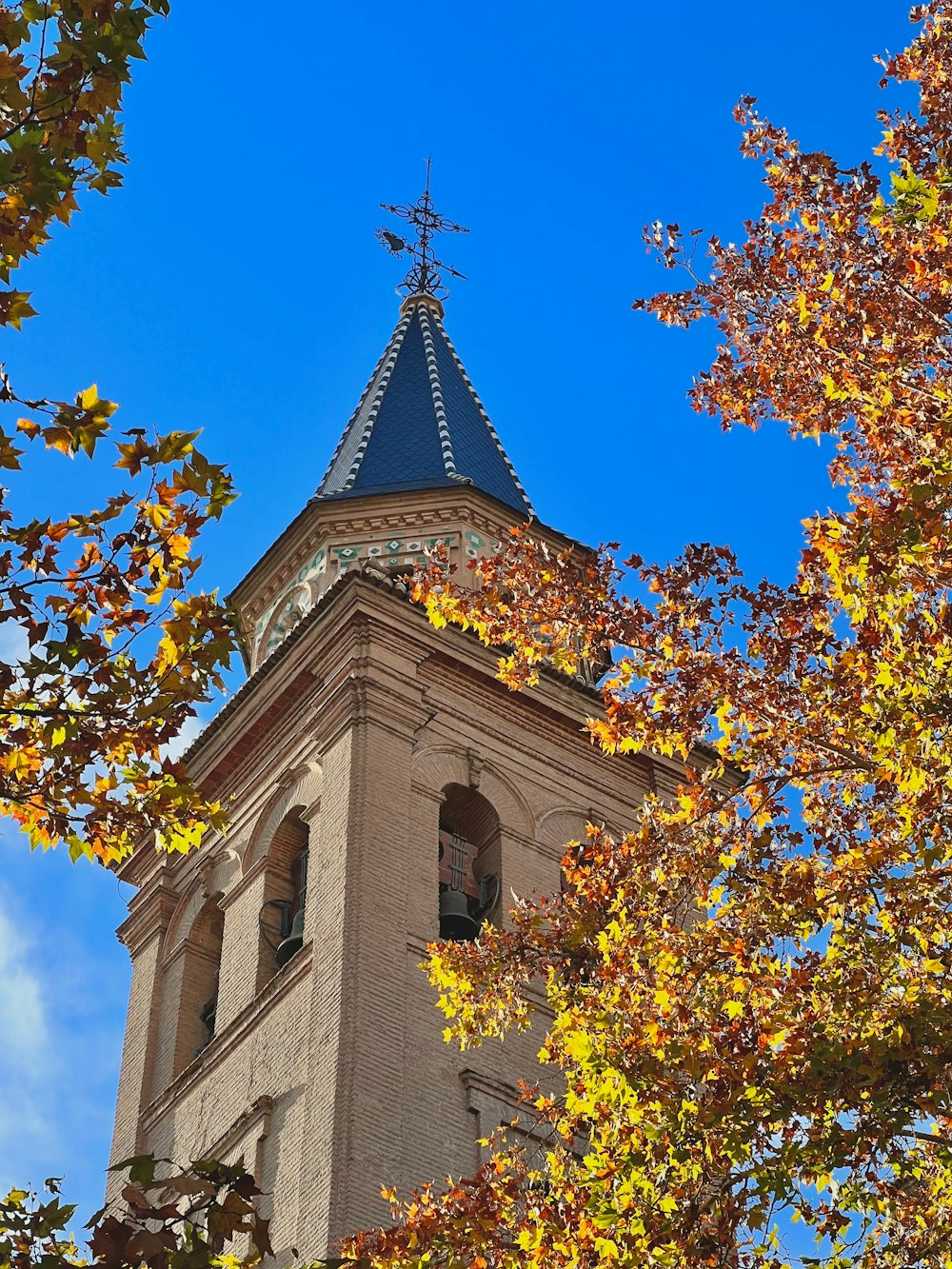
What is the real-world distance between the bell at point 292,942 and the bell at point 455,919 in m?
1.58

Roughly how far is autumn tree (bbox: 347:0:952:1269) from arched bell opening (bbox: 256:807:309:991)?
996 centimetres

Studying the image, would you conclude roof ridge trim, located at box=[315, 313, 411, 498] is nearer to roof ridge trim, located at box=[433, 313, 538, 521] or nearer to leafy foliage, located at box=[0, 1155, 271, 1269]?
roof ridge trim, located at box=[433, 313, 538, 521]

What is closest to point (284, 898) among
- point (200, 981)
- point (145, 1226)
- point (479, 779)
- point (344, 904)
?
point (200, 981)

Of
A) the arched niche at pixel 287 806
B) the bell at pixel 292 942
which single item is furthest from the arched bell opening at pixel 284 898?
the arched niche at pixel 287 806

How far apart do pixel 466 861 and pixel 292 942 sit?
266 centimetres

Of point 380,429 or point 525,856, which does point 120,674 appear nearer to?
point 525,856

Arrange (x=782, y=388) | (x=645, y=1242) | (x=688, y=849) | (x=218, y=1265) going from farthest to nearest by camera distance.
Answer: (x=782, y=388)
(x=688, y=849)
(x=645, y=1242)
(x=218, y=1265)

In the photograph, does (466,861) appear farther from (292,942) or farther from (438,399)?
(438,399)

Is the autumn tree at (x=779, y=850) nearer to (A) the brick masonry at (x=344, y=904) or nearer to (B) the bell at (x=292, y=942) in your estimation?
(A) the brick masonry at (x=344, y=904)

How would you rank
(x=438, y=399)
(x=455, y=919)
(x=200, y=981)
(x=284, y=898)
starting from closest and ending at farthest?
(x=455, y=919), (x=284, y=898), (x=200, y=981), (x=438, y=399)

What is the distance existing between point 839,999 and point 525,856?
14.2 metres

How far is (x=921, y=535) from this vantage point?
10844 mm

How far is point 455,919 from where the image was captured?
2389 centimetres

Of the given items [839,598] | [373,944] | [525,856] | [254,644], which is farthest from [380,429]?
[839,598]
